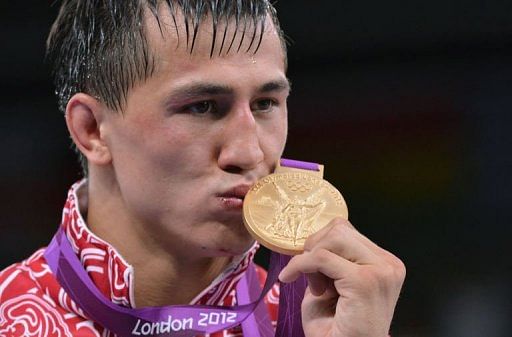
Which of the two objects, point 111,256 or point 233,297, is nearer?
point 111,256

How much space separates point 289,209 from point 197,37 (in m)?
0.44

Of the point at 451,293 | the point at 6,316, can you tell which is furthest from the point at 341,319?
the point at 451,293

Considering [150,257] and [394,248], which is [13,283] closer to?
[150,257]

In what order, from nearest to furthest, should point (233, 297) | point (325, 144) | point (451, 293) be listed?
1. point (233, 297)
2. point (451, 293)
3. point (325, 144)

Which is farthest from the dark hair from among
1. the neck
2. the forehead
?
the neck

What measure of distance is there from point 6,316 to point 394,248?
2252mm

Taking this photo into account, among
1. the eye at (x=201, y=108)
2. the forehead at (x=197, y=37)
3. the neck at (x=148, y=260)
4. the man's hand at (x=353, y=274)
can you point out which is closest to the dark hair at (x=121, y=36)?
the forehead at (x=197, y=37)

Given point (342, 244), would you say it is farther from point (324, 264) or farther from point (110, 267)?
point (110, 267)

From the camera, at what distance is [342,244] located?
176cm

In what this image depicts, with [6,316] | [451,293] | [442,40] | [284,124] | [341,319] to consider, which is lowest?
[451,293]

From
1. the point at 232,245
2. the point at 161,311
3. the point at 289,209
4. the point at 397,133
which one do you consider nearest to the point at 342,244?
the point at 289,209

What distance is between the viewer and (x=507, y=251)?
390 centimetres

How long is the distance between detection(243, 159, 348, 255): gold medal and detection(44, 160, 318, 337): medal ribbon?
0.24 ft

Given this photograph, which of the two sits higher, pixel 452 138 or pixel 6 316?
pixel 452 138
